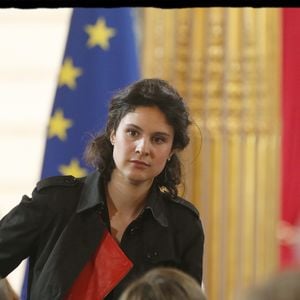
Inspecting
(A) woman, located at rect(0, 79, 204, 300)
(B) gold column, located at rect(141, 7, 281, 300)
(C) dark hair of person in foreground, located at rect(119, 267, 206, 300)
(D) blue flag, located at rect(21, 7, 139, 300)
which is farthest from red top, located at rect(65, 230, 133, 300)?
(B) gold column, located at rect(141, 7, 281, 300)

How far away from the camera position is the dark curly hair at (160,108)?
1762 mm

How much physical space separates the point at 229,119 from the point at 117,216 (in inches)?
60.0

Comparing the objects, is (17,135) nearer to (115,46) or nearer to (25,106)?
(25,106)

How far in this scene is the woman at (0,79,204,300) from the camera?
5.60 ft

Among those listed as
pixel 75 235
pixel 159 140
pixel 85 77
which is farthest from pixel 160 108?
pixel 85 77

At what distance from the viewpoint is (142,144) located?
172cm

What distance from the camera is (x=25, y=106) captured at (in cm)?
327

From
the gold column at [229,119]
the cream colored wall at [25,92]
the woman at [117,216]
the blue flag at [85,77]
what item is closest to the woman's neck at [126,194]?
the woman at [117,216]

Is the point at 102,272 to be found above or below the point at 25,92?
below

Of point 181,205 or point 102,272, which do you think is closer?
point 102,272

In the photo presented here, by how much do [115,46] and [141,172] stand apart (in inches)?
57.3

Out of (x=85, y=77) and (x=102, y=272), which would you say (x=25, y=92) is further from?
→ (x=102, y=272)

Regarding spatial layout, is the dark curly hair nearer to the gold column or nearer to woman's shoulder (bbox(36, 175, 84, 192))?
woman's shoulder (bbox(36, 175, 84, 192))

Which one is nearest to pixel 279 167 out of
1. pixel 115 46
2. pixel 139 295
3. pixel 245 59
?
pixel 245 59
